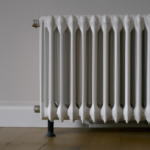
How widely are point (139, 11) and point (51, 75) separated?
27.5 inches

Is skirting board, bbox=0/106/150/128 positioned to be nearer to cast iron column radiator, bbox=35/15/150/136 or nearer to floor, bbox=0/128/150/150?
floor, bbox=0/128/150/150

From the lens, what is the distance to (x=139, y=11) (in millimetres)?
1360

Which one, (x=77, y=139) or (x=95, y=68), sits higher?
(x=95, y=68)

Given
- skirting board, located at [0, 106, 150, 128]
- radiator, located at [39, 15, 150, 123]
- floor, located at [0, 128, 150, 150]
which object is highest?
radiator, located at [39, 15, 150, 123]

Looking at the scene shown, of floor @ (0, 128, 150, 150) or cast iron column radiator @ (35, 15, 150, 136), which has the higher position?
cast iron column radiator @ (35, 15, 150, 136)

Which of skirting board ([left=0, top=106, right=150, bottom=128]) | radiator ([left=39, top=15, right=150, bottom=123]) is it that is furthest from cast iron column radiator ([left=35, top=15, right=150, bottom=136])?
skirting board ([left=0, top=106, right=150, bottom=128])

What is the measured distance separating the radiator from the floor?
102 millimetres

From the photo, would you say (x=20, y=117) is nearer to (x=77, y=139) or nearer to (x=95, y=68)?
(x=77, y=139)

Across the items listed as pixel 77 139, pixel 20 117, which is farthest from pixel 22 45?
pixel 77 139

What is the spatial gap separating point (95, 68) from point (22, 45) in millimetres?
556

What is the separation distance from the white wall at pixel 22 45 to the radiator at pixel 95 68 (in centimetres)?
24

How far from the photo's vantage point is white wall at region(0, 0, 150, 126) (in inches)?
55.7

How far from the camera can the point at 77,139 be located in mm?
1127

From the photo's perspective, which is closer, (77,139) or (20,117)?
(77,139)
